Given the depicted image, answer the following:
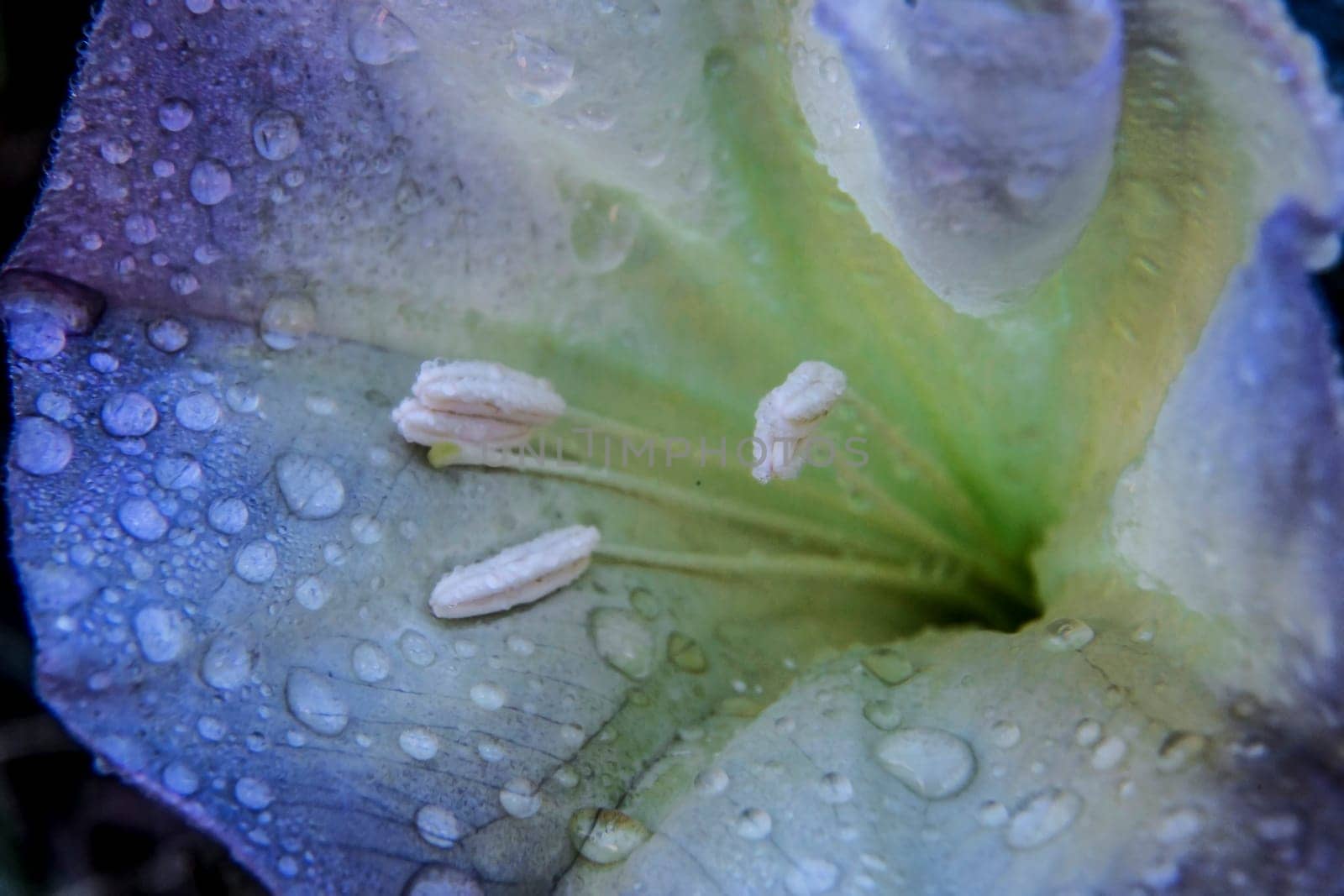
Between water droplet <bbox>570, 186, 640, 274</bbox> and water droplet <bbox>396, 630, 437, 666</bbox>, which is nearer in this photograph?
water droplet <bbox>396, 630, 437, 666</bbox>

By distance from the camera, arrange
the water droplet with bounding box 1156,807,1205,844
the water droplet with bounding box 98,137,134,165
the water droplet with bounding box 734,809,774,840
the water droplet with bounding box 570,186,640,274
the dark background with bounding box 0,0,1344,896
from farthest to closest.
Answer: the dark background with bounding box 0,0,1344,896 → the water droplet with bounding box 570,186,640,274 → the water droplet with bounding box 98,137,134,165 → the water droplet with bounding box 734,809,774,840 → the water droplet with bounding box 1156,807,1205,844

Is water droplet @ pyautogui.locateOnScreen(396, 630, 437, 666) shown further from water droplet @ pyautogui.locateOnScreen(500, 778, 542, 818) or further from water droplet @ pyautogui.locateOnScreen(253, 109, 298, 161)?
water droplet @ pyautogui.locateOnScreen(253, 109, 298, 161)

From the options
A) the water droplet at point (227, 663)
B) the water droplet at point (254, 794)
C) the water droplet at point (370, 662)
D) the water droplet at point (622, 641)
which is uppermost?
the water droplet at point (227, 663)

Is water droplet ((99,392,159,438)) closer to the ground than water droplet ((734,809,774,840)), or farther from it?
farther from it

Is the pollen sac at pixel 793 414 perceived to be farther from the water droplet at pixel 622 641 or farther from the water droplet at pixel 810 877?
the water droplet at pixel 810 877

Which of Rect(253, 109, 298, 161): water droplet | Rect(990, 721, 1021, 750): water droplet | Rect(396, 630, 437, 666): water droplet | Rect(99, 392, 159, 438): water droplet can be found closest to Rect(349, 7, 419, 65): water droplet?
Rect(253, 109, 298, 161): water droplet

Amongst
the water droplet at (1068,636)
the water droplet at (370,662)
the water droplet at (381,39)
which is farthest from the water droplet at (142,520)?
the water droplet at (1068,636)

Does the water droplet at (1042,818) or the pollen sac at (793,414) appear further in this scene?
the pollen sac at (793,414)

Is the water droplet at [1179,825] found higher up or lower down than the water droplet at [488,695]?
higher up
